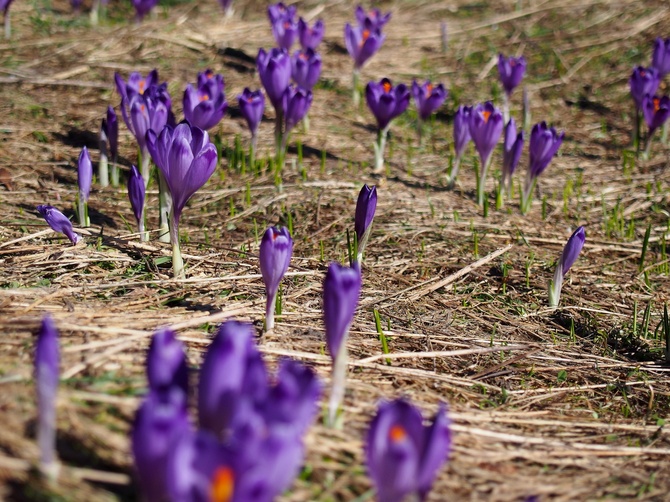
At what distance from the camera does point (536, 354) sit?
2.61m

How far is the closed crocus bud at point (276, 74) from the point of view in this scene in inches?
157

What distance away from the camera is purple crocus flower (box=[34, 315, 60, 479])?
4.66 feet

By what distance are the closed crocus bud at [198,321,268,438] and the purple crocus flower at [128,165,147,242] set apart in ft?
5.30

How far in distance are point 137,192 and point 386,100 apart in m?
1.59

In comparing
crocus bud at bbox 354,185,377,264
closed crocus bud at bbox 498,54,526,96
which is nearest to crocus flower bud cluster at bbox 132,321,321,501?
crocus bud at bbox 354,185,377,264

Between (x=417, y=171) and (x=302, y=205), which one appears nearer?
(x=302, y=205)

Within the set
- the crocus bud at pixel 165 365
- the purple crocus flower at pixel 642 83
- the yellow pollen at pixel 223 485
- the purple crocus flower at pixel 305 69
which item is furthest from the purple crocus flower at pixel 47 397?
the purple crocus flower at pixel 642 83

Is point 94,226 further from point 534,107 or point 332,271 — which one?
point 534,107

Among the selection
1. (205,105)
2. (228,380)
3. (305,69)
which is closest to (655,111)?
(305,69)

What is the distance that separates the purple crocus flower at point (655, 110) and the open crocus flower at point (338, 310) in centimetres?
332

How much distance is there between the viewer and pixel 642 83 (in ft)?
15.7

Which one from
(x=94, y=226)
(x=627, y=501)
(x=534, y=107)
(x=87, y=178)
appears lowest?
(x=627, y=501)

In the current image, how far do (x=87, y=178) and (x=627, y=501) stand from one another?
227 centimetres

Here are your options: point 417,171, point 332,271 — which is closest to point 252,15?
point 417,171
